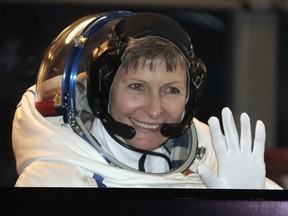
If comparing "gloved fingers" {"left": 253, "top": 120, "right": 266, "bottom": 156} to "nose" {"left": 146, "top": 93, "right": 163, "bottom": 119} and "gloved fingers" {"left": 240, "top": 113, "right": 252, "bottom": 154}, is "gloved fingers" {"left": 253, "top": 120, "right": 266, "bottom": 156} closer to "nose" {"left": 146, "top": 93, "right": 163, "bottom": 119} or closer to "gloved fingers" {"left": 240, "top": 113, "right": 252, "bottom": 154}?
"gloved fingers" {"left": 240, "top": 113, "right": 252, "bottom": 154}

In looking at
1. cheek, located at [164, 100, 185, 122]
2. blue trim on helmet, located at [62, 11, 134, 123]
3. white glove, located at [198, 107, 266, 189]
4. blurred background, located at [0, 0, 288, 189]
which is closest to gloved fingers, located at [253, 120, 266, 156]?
white glove, located at [198, 107, 266, 189]

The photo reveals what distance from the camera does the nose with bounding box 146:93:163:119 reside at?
2070 mm

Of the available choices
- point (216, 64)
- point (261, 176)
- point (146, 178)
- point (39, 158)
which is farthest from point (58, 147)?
point (216, 64)

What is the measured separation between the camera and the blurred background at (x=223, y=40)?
563 cm

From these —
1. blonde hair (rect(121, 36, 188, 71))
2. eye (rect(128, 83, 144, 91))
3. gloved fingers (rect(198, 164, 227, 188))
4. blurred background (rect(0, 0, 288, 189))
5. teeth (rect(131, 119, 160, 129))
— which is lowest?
blurred background (rect(0, 0, 288, 189))

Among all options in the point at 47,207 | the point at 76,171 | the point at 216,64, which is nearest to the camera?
the point at 47,207

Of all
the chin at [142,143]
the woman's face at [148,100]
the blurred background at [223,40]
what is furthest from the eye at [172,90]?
the blurred background at [223,40]

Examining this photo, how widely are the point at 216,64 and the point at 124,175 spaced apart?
4.07 metres

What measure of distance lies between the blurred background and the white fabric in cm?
347

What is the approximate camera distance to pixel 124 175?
1.98 meters

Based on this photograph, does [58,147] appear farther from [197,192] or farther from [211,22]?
[211,22]

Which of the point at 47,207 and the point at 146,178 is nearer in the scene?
the point at 47,207

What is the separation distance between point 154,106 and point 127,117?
76 millimetres

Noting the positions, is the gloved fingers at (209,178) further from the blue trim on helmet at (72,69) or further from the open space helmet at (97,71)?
the blue trim on helmet at (72,69)
